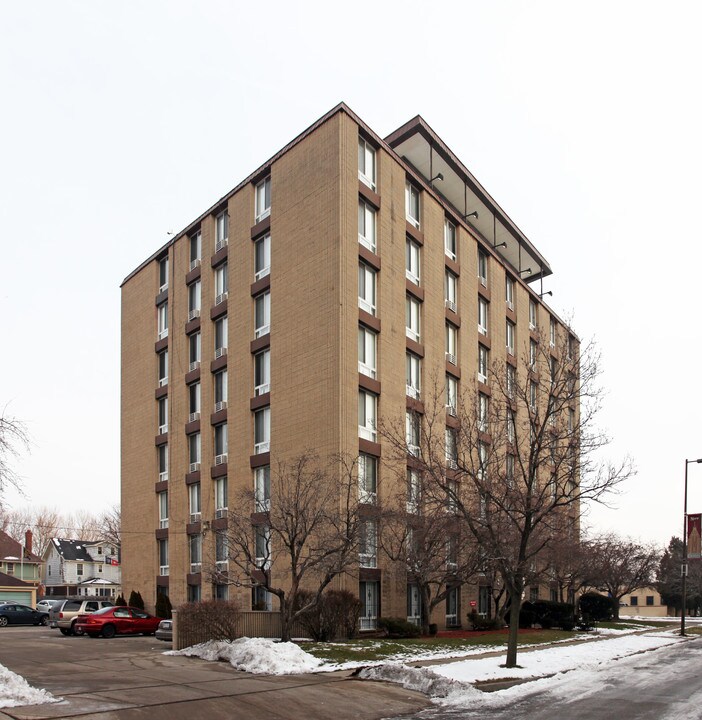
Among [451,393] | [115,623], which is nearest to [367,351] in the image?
[451,393]

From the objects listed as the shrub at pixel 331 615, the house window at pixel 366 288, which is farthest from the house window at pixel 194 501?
the house window at pixel 366 288

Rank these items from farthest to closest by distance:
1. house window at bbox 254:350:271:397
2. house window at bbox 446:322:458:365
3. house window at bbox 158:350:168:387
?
house window at bbox 158:350:168:387
house window at bbox 446:322:458:365
house window at bbox 254:350:271:397

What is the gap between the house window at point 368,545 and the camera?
31516mm

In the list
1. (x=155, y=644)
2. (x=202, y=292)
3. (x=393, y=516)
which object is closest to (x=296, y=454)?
(x=393, y=516)

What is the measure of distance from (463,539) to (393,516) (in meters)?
3.47

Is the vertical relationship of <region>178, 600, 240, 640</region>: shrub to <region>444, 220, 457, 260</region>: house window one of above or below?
below

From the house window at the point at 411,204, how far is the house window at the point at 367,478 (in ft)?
41.3

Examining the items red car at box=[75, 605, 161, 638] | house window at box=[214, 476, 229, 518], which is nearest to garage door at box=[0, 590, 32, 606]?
house window at box=[214, 476, 229, 518]

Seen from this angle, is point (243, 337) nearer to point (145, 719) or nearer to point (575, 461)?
point (575, 461)

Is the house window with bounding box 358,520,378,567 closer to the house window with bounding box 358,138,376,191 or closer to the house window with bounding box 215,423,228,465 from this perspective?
the house window with bounding box 215,423,228,465

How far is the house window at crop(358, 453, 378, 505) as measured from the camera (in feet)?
111

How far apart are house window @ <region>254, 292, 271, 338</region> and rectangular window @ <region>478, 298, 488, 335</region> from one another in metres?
14.1

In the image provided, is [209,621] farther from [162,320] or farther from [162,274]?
[162,274]

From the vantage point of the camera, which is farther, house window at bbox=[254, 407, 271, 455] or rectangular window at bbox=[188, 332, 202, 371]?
rectangular window at bbox=[188, 332, 202, 371]
